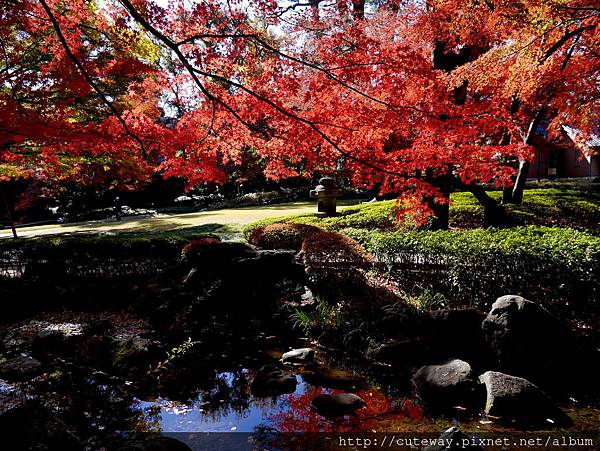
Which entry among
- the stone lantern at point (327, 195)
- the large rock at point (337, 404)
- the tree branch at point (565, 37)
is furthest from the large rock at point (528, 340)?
the stone lantern at point (327, 195)

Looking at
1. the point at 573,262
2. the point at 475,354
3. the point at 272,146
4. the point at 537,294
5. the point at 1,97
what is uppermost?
the point at 1,97

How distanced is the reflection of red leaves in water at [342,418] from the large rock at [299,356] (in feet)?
3.33

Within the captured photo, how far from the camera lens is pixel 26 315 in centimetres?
896

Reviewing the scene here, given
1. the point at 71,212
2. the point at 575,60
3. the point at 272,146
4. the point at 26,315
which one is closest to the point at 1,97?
the point at 26,315

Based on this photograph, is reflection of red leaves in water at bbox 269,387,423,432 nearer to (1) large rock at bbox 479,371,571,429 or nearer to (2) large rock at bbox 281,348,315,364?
(1) large rock at bbox 479,371,571,429

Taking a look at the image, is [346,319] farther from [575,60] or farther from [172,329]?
[575,60]

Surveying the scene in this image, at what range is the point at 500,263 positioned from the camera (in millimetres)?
6750

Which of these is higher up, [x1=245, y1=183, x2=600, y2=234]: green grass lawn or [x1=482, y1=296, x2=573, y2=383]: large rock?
[x1=245, y1=183, x2=600, y2=234]: green grass lawn

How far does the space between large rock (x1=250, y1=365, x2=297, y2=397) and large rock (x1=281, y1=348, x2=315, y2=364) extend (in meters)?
0.57

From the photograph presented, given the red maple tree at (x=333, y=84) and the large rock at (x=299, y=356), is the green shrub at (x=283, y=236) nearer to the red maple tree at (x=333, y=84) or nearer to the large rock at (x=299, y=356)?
the red maple tree at (x=333, y=84)

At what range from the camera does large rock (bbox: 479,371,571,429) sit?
4.18 m

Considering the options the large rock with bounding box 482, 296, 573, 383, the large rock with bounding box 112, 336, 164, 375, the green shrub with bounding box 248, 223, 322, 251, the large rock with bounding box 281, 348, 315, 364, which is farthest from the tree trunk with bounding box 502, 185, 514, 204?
the large rock with bounding box 112, 336, 164, 375

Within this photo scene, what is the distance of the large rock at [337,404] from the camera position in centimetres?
456

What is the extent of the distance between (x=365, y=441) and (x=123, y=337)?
17.0ft
